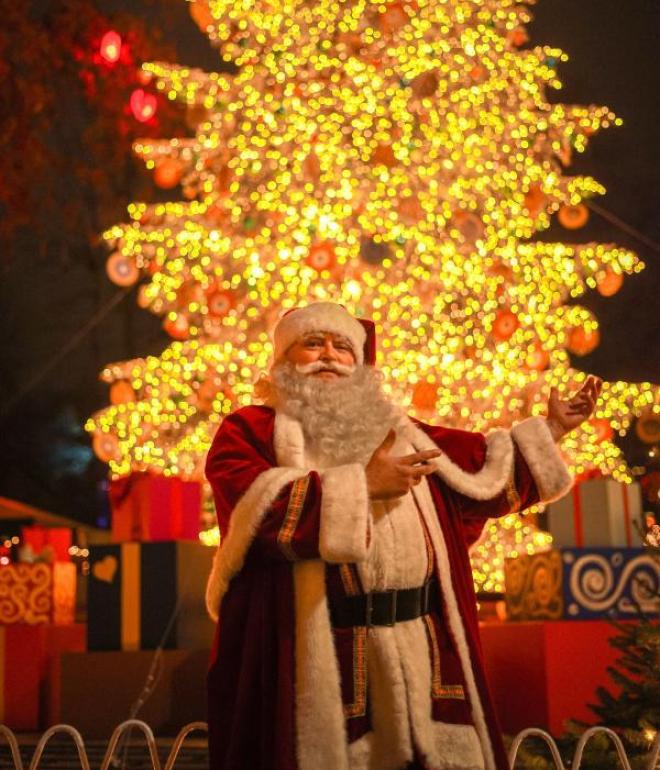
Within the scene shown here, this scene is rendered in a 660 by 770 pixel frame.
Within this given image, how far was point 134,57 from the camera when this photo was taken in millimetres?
10344

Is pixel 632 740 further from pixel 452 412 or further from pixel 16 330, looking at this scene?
pixel 16 330

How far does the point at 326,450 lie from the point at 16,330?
484 inches

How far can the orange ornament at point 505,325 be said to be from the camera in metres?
8.47

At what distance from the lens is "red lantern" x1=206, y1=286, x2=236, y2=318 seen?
843cm

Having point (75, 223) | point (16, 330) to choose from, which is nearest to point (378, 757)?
point (75, 223)

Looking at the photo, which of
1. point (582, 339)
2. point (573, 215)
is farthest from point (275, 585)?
point (573, 215)

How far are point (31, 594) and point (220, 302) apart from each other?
2.59 m

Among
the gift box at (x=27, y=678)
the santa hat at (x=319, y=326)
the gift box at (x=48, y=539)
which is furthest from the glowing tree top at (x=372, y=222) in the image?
the santa hat at (x=319, y=326)

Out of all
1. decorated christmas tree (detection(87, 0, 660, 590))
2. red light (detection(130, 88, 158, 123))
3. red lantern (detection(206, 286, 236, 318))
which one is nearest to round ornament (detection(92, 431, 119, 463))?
decorated christmas tree (detection(87, 0, 660, 590))

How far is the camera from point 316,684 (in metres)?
2.92

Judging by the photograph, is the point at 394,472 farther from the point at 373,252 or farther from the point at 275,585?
the point at 373,252

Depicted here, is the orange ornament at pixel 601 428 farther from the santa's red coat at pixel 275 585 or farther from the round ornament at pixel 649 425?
the santa's red coat at pixel 275 585

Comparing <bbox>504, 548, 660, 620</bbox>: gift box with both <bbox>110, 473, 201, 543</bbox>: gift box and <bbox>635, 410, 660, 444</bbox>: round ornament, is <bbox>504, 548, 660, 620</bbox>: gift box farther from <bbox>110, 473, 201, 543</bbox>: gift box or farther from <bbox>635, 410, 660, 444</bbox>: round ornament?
<bbox>635, 410, 660, 444</bbox>: round ornament

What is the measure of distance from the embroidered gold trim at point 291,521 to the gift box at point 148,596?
9.80 ft
